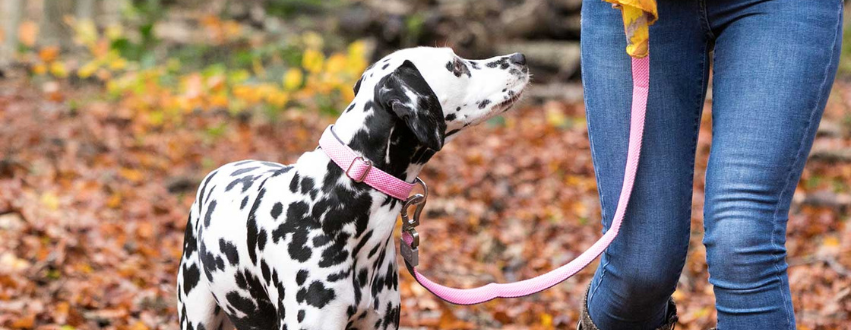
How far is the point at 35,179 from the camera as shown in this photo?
7500 mm

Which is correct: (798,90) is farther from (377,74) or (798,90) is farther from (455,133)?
(377,74)

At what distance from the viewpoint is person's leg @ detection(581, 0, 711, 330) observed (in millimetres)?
2967

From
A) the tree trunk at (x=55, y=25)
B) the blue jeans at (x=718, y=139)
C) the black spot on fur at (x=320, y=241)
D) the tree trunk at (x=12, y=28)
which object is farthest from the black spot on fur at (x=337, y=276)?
the tree trunk at (x=12, y=28)

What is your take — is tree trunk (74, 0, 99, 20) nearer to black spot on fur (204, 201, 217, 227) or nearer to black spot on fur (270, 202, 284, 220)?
black spot on fur (204, 201, 217, 227)

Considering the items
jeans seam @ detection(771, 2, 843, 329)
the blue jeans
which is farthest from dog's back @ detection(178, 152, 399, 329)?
jeans seam @ detection(771, 2, 843, 329)

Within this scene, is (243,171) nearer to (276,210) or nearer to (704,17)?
(276,210)

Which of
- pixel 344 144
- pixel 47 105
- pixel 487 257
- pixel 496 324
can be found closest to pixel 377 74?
pixel 344 144

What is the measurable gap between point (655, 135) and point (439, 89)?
0.82 meters

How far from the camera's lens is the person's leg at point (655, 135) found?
9.73ft

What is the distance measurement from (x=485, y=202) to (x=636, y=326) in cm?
489

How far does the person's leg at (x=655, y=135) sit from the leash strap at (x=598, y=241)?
7 centimetres

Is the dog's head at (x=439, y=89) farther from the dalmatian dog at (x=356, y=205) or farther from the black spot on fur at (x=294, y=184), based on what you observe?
the black spot on fur at (x=294, y=184)

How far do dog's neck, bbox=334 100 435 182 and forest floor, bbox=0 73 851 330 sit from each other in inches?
88.3

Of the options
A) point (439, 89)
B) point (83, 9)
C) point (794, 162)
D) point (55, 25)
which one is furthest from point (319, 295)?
point (83, 9)
